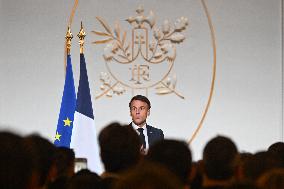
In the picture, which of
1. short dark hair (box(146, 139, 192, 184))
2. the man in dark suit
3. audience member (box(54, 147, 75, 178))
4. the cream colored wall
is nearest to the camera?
short dark hair (box(146, 139, 192, 184))

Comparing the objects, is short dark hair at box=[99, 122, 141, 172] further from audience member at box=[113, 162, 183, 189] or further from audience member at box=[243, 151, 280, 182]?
audience member at box=[113, 162, 183, 189]

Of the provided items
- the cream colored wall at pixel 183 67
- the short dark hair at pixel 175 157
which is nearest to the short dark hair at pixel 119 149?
the short dark hair at pixel 175 157

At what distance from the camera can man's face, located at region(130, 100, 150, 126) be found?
5977 millimetres

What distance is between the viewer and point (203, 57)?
7.79 m

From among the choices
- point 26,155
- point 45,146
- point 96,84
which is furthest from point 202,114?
point 26,155

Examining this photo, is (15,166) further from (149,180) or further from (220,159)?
(220,159)

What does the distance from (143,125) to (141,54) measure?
194 cm

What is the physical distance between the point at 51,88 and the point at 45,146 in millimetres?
5153

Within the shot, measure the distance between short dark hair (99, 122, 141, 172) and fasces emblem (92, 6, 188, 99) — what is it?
16.5 ft

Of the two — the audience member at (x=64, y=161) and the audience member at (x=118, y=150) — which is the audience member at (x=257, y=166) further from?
the audience member at (x=64, y=161)

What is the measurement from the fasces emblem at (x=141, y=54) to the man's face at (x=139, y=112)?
5.13 ft

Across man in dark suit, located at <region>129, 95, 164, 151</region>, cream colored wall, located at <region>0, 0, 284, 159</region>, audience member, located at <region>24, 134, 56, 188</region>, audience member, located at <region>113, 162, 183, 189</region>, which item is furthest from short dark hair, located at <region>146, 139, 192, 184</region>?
cream colored wall, located at <region>0, 0, 284, 159</region>

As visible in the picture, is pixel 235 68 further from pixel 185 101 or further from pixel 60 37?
pixel 60 37

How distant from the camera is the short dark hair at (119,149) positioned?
101 inches
